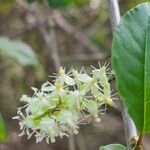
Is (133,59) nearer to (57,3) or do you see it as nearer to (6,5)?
(57,3)

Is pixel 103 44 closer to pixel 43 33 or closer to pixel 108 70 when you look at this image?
pixel 43 33

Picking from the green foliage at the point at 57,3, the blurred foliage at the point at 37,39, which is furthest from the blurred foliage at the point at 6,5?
the green foliage at the point at 57,3

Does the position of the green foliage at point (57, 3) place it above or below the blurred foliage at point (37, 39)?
above

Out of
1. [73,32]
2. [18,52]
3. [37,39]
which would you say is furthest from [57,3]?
[37,39]

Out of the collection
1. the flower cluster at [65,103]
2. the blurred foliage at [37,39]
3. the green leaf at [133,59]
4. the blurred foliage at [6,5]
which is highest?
the green leaf at [133,59]

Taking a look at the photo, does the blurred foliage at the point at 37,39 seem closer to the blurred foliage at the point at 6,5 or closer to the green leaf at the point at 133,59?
the blurred foliage at the point at 6,5

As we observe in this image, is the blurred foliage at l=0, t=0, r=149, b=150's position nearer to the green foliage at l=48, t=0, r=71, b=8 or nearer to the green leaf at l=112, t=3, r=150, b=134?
the green foliage at l=48, t=0, r=71, b=8
